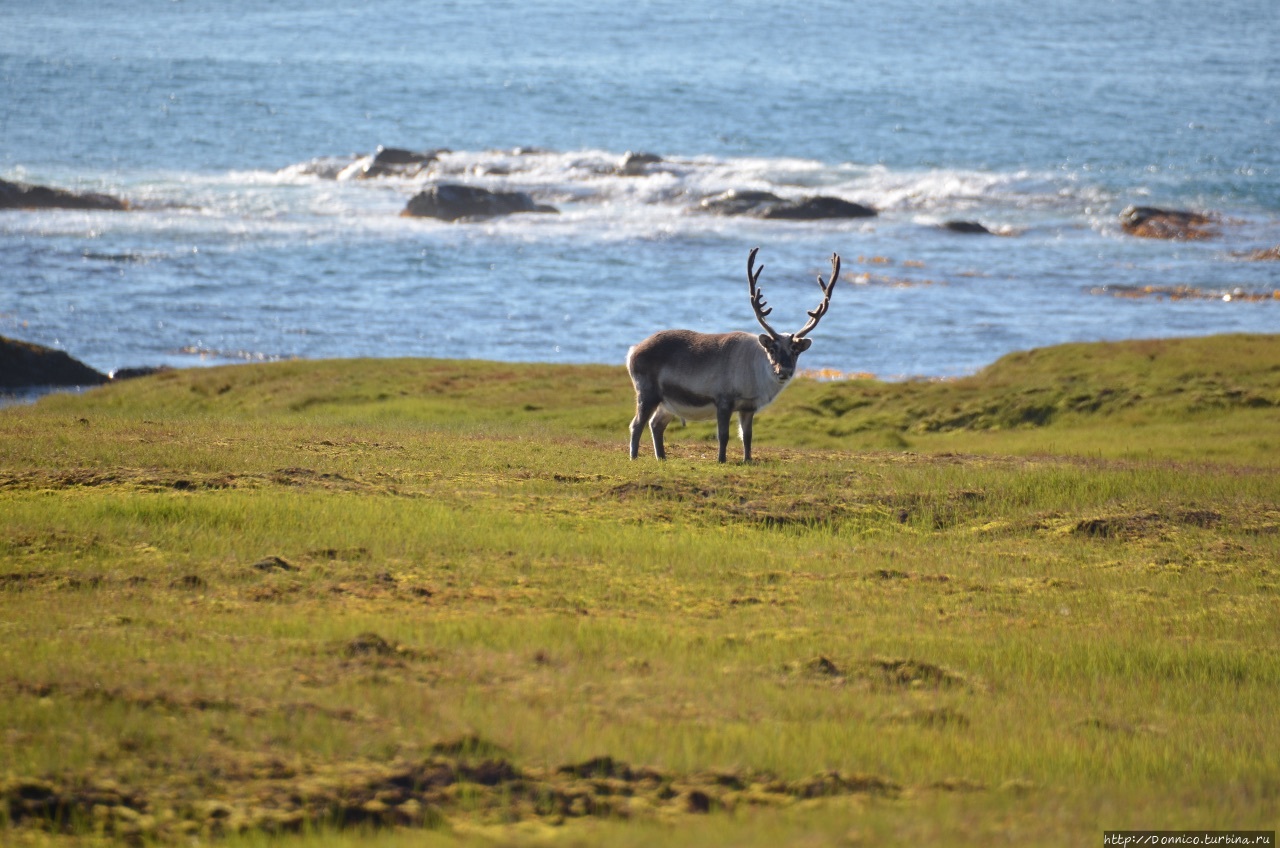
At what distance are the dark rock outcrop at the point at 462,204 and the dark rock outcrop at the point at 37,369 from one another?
31.9 meters

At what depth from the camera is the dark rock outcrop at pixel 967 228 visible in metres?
64.8

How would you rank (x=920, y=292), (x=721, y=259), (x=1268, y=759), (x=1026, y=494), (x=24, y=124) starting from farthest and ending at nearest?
1. (x=24, y=124)
2. (x=721, y=259)
3. (x=920, y=292)
4. (x=1026, y=494)
5. (x=1268, y=759)

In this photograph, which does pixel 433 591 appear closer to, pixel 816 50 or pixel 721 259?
pixel 721 259

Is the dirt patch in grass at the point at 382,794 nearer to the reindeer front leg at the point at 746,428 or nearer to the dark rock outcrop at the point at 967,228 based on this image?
the reindeer front leg at the point at 746,428

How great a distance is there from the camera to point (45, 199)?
67.3m

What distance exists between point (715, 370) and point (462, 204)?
49.4 m

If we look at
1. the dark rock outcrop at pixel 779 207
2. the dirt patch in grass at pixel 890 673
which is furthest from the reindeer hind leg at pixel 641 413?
the dark rock outcrop at pixel 779 207

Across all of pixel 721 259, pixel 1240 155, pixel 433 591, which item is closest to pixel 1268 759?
pixel 433 591

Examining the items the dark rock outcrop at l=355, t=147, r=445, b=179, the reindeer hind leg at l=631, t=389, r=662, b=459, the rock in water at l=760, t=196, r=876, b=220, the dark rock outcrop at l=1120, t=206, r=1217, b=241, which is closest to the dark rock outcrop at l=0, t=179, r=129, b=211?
the dark rock outcrop at l=355, t=147, r=445, b=179

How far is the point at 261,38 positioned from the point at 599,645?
471 feet

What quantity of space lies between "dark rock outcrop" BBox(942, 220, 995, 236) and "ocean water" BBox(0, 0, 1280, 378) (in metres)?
0.75

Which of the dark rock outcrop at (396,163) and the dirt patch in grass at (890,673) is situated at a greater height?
the dark rock outcrop at (396,163)

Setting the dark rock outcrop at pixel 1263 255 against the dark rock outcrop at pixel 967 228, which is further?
the dark rock outcrop at pixel 967 228

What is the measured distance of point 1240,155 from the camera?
8594cm
